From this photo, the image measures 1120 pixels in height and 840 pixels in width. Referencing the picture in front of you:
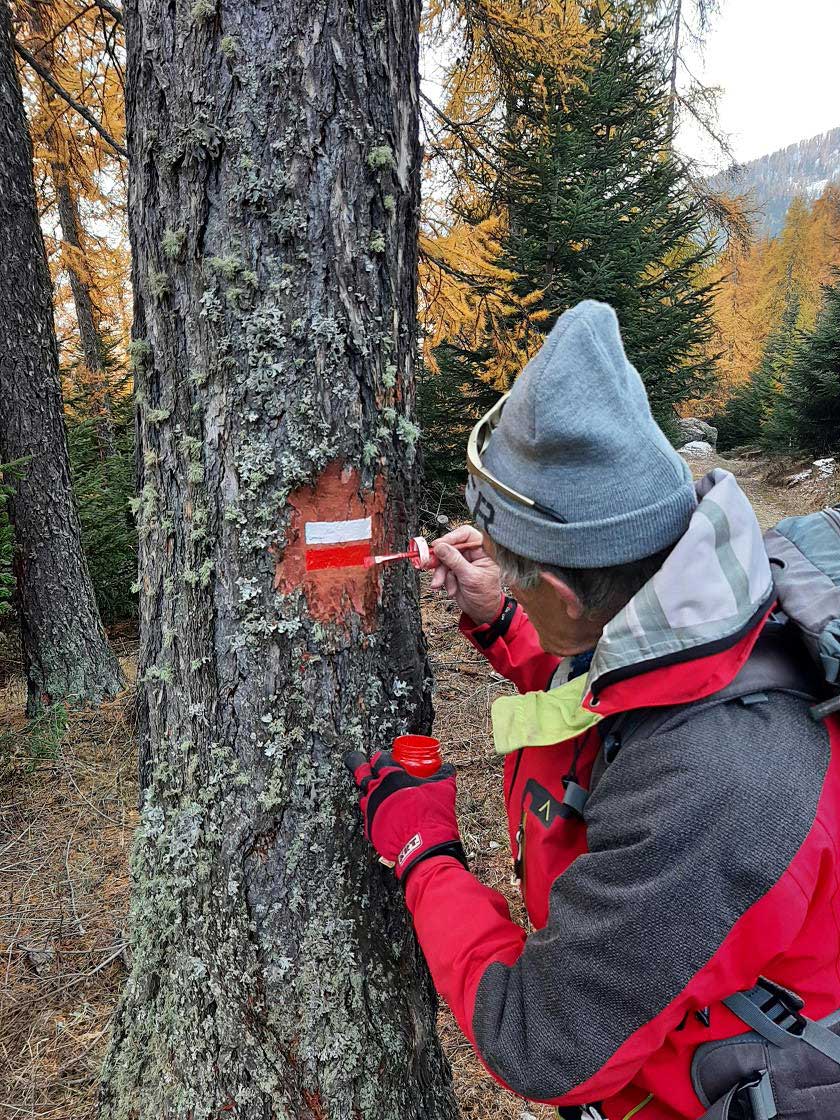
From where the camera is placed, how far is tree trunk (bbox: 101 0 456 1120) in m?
1.42

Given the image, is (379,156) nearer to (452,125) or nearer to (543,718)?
(543,718)

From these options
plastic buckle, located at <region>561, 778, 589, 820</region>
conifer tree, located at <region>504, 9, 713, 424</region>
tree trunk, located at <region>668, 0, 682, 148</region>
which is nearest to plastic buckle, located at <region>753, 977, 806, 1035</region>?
plastic buckle, located at <region>561, 778, 589, 820</region>

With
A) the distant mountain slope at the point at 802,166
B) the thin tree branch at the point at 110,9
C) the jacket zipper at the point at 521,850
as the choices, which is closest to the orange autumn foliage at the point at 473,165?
the thin tree branch at the point at 110,9

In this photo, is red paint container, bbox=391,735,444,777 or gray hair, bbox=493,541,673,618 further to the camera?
red paint container, bbox=391,735,444,777

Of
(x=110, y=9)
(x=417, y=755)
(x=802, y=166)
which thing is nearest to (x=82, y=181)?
(x=110, y=9)

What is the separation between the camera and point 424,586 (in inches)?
270

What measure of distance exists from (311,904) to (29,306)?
14.7 feet

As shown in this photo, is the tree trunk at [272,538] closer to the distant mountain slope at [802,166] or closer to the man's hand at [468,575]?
the man's hand at [468,575]

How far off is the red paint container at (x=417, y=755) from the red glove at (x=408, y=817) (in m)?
0.02

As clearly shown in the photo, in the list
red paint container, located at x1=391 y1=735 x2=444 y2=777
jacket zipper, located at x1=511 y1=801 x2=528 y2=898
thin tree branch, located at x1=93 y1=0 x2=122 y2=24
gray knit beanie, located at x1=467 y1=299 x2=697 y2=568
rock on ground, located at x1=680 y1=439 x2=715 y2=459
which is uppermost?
thin tree branch, located at x1=93 y1=0 x2=122 y2=24

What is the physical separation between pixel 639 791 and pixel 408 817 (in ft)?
1.84

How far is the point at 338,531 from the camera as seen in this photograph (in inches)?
61.6

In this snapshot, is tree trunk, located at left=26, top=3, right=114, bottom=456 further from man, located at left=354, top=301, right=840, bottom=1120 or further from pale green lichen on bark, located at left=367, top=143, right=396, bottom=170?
man, located at left=354, top=301, right=840, bottom=1120

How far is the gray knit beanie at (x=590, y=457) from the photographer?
1061mm
